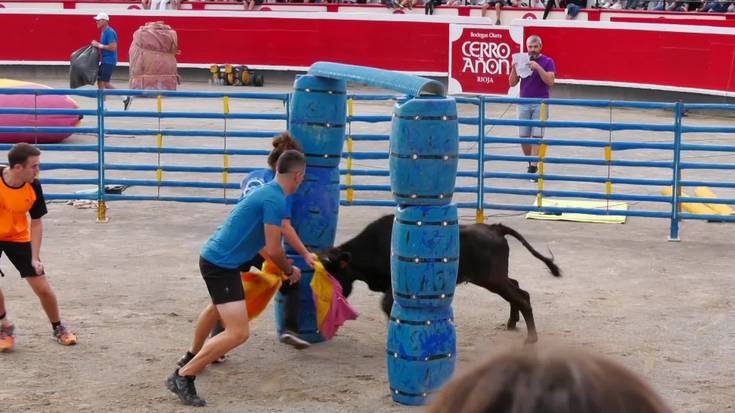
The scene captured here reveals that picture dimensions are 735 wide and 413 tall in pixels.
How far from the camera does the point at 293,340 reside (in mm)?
8438

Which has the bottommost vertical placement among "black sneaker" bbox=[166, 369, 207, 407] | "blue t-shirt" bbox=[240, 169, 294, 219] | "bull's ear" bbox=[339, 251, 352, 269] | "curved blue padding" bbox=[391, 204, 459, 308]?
"black sneaker" bbox=[166, 369, 207, 407]

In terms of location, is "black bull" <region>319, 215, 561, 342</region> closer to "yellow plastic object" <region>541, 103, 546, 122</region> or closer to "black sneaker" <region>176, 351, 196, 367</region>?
"black sneaker" <region>176, 351, 196, 367</region>

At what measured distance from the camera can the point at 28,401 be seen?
7230 millimetres

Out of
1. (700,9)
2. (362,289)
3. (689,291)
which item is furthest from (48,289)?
(700,9)

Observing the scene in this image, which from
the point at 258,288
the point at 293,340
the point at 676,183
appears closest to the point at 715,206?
the point at 676,183

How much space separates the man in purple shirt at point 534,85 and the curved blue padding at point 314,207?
600 cm

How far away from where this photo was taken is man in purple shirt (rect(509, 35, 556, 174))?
47.2ft

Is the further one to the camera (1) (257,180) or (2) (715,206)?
(2) (715,206)

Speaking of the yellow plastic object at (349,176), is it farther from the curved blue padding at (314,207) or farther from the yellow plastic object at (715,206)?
the curved blue padding at (314,207)

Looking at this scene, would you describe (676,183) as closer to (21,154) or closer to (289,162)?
(289,162)

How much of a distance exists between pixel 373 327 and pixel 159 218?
4896 mm

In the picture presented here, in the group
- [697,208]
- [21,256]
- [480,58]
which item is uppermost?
[480,58]

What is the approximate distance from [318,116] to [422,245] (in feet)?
5.91

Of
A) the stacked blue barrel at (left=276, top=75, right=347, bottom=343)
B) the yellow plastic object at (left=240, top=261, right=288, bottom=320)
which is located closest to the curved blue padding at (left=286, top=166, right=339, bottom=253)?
the stacked blue barrel at (left=276, top=75, right=347, bottom=343)
